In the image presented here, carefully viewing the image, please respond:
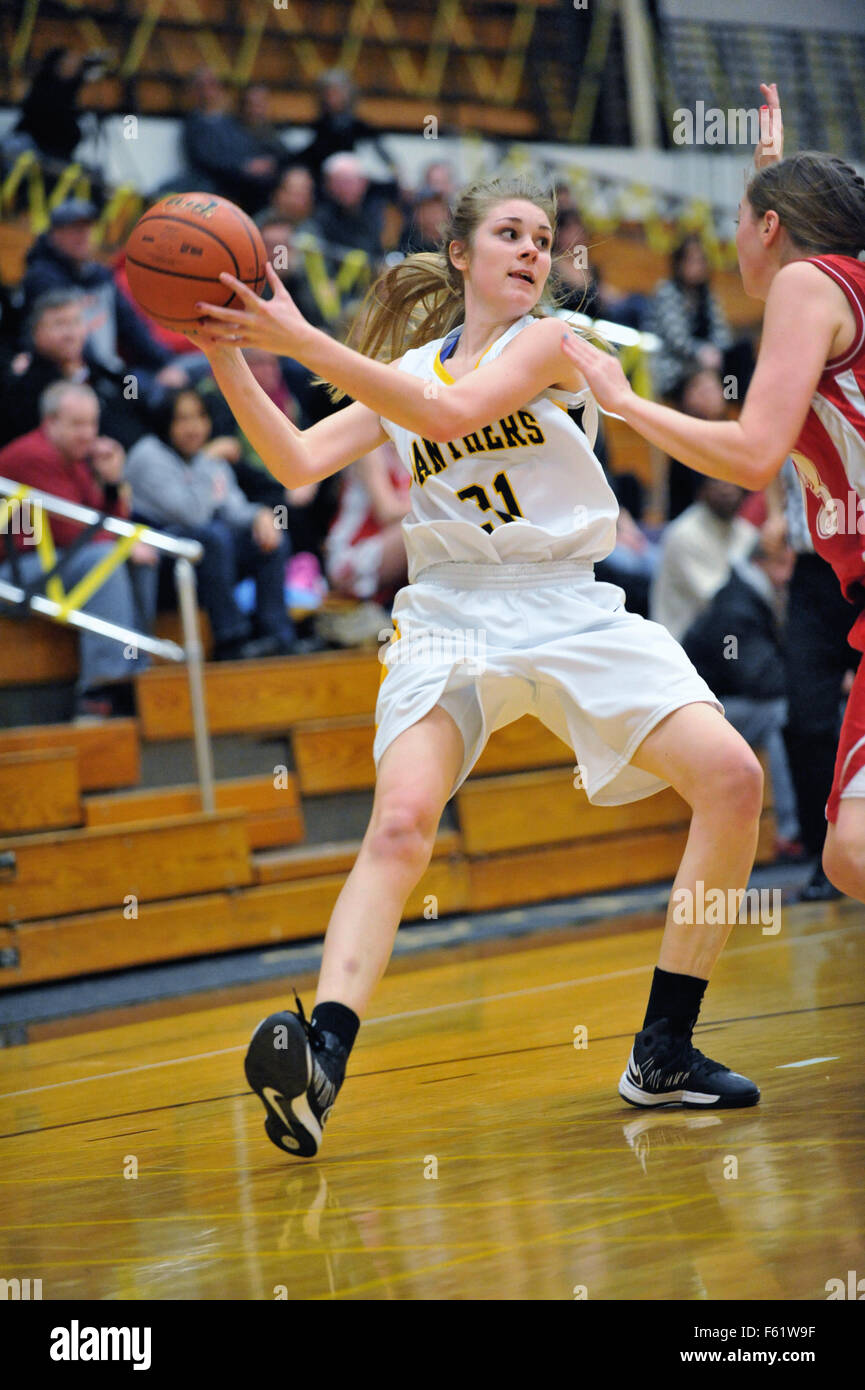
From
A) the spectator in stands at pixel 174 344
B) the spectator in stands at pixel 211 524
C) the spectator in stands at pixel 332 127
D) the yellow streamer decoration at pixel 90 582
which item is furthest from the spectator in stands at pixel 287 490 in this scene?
the spectator in stands at pixel 332 127

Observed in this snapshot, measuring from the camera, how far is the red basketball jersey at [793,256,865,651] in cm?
243

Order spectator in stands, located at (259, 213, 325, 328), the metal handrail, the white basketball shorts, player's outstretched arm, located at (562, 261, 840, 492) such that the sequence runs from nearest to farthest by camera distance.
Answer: player's outstretched arm, located at (562, 261, 840, 492), the white basketball shorts, the metal handrail, spectator in stands, located at (259, 213, 325, 328)

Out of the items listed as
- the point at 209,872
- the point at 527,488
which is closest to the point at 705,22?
the point at 209,872

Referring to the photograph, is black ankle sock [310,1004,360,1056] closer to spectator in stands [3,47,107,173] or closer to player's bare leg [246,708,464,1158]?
player's bare leg [246,708,464,1158]

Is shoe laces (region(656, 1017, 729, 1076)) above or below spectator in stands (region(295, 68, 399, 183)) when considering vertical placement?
below

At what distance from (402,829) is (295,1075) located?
0.46 meters

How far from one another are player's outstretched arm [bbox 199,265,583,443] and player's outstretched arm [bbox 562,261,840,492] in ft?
1.08

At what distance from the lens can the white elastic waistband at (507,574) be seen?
9.27 ft

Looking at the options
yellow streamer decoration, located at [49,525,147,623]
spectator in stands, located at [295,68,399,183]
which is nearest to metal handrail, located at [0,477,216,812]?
yellow streamer decoration, located at [49,525,147,623]

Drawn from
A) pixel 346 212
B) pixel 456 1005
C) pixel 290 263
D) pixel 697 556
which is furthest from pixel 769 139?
pixel 346 212

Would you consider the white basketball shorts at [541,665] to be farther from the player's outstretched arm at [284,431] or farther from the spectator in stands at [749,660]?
the spectator in stands at [749,660]

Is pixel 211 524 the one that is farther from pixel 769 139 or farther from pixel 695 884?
pixel 695 884

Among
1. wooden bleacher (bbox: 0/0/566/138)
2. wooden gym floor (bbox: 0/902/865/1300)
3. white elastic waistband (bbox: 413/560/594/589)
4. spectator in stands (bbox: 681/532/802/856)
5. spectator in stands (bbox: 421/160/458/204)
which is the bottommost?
wooden gym floor (bbox: 0/902/865/1300)

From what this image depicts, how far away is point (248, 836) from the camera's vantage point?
5680 millimetres
